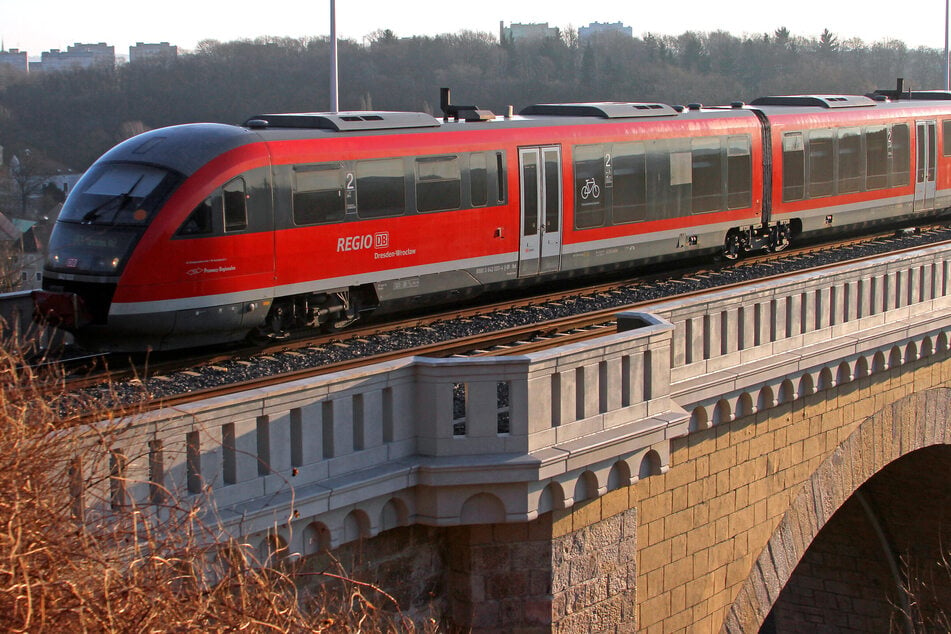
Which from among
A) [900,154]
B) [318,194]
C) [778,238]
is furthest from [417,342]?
[900,154]

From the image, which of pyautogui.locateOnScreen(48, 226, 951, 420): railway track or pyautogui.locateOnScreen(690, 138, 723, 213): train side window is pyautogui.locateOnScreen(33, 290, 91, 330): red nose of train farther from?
pyautogui.locateOnScreen(690, 138, 723, 213): train side window

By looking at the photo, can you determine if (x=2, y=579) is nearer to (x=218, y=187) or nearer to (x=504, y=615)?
(x=504, y=615)

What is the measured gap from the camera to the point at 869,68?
12231cm

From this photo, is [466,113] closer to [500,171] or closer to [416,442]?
[500,171]

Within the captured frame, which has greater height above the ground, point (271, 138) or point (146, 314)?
point (271, 138)

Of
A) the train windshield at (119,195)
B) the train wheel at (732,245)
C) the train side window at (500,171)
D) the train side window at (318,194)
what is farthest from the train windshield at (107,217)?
the train wheel at (732,245)

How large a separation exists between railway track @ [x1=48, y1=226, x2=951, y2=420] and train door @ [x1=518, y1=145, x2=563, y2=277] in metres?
0.53

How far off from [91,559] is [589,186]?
1210cm

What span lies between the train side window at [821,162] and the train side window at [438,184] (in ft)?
28.8

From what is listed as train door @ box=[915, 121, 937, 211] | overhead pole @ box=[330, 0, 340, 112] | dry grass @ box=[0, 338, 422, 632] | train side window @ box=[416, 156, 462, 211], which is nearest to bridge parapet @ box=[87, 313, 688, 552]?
dry grass @ box=[0, 338, 422, 632]

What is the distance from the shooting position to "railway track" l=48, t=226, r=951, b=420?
11094mm

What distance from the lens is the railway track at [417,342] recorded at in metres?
11.1

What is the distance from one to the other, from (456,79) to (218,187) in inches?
2635

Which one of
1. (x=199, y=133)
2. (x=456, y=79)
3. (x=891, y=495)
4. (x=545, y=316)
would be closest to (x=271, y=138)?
(x=199, y=133)
